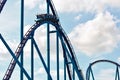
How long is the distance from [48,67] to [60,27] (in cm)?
396

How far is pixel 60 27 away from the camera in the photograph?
3234 centimetres

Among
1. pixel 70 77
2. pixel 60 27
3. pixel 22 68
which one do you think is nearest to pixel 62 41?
pixel 60 27

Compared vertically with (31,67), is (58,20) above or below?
above

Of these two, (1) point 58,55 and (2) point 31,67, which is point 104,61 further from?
(2) point 31,67

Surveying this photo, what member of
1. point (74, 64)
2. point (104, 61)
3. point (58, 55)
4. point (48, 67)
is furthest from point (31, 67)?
point (104, 61)

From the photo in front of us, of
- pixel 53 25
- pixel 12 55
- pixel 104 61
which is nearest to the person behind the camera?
pixel 12 55

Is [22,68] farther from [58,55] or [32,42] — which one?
[58,55]

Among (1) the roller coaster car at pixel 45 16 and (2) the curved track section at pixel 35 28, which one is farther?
(1) the roller coaster car at pixel 45 16

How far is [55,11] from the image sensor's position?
106 feet

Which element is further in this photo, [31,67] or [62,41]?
Result: [62,41]

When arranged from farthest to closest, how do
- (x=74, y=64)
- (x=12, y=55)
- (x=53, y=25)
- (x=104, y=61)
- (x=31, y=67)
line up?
(x=104, y=61), (x=74, y=64), (x=53, y=25), (x=31, y=67), (x=12, y=55)

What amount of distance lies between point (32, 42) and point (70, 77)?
24.1 ft

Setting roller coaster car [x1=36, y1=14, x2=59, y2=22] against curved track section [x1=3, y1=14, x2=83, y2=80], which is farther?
roller coaster car [x1=36, y1=14, x2=59, y2=22]

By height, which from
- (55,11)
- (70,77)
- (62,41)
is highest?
(55,11)
